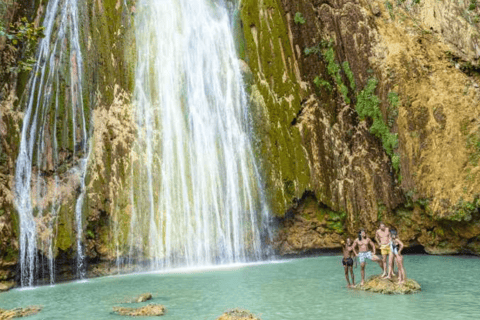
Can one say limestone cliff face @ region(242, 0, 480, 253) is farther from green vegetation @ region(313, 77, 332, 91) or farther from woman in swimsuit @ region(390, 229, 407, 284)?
woman in swimsuit @ region(390, 229, 407, 284)

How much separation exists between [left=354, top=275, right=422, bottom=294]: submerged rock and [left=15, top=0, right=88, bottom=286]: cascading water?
1059 cm

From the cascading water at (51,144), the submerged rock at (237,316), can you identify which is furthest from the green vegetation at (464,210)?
the cascading water at (51,144)

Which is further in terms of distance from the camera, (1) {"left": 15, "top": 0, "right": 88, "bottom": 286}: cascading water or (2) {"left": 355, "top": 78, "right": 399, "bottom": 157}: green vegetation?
(2) {"left": 355, "top": 78, "right": 399, "bottom": 157}: green vegetation

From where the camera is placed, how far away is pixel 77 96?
18.3 m

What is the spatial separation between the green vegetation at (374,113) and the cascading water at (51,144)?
1220cm

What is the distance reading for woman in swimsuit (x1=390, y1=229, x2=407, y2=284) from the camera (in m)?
10.7

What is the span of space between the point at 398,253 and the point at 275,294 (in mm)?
3139

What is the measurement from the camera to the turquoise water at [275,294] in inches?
352

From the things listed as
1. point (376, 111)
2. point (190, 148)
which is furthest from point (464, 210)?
point (190, 148)

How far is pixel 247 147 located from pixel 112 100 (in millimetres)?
6125

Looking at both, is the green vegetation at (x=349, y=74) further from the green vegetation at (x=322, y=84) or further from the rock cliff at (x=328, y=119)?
the green vegetation at (x=322, y=84)

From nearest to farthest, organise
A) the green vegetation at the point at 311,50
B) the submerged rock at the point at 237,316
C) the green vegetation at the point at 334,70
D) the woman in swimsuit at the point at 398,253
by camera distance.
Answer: the submerged rock at the point at 237,316 < the woman in swimsuit at the point at 398,253 < the green vegetation at the point at 334,70 < the green vegetation at the point at 311,50

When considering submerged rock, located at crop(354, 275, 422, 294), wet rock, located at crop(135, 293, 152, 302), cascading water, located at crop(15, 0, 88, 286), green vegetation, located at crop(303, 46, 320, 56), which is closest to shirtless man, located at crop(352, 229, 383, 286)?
submerged rock, located at crop(354, 275, 422, 294)

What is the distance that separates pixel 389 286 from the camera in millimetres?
10461
